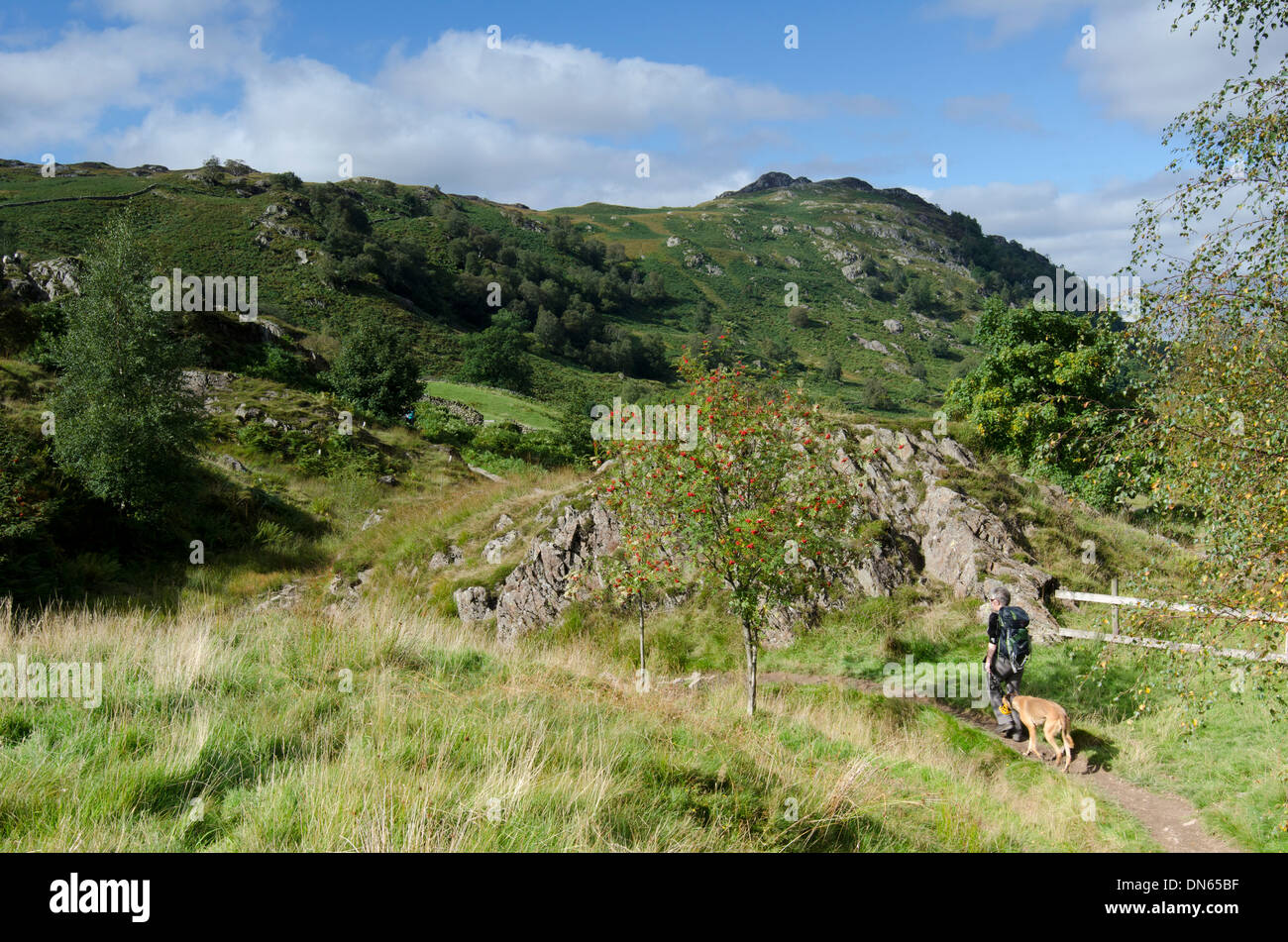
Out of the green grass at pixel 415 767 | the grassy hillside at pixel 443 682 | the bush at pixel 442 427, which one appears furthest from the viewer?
the bush at pixel 442 427

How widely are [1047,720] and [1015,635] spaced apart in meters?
1.33

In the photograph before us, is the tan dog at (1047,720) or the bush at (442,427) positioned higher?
the bush at (442,427)

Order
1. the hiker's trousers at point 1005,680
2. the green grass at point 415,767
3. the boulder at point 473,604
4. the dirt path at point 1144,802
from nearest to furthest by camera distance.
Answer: the green grass at point 415,767 → the dirt path at point 1144,802 → the hiker's trousers at point 1005,680 → the boulder at point 473,604

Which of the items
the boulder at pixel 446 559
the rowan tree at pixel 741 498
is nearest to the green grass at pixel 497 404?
the boulder at pixel 446 559

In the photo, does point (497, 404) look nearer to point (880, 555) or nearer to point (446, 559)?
point (446, 559)

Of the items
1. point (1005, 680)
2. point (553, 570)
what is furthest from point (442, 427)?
point (1005, 680)

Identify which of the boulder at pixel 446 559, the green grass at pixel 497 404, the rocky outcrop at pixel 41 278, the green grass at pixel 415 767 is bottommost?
the boulder at pixel 446 559

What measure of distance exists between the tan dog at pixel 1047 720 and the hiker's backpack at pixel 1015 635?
691 mm

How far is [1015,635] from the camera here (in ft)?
35.6

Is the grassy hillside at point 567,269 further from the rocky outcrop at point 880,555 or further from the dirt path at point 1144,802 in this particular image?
the dirt path at point 1144,802

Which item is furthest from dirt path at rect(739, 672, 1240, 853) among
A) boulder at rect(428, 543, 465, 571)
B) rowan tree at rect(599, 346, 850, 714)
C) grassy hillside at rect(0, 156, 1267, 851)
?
boulder at rect(428, 543, 465, 571)

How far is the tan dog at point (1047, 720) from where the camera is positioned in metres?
9.95

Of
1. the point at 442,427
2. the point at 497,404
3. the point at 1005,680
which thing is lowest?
the point at 1005,680

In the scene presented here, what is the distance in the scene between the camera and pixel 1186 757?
9914 millimetres
